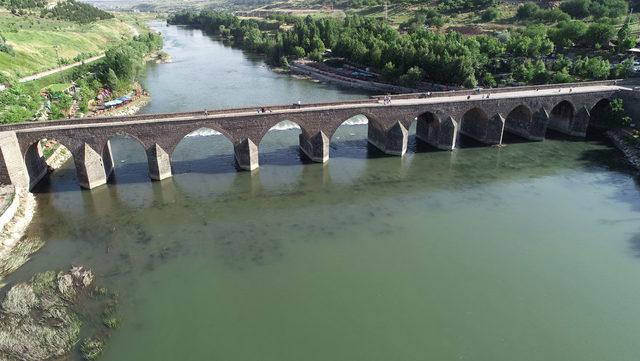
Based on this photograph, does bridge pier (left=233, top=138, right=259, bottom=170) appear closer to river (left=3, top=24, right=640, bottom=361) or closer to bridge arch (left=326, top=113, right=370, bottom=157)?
river (left=3, top=24, right=640, bottom=361)

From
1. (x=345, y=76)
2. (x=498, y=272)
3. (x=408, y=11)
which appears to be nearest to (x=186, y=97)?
(x=345, y=76)

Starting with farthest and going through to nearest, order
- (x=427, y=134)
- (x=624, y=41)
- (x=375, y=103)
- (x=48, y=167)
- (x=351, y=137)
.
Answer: (x=624, y=41) < (x=351, y=137) < (x=427, y=134) < (x=375, y=103) < (x=48, y=167)

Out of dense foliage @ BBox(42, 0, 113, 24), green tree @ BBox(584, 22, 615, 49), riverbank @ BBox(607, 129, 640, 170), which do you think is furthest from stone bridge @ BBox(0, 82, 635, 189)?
dense foliage @ BBox(42, 0, 113, 24)

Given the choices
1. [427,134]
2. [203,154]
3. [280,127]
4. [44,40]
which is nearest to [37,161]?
[203,154]

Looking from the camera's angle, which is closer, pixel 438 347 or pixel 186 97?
pixel 438 347

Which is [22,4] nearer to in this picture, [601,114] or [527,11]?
[527,11]

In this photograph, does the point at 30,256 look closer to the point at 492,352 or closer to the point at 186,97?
the point at 492,352

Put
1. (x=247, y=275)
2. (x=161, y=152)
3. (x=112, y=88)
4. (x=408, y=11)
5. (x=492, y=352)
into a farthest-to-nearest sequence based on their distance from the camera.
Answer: (x=408, y=11) < (x=112, y=88) < (x=161, y=152) < (x=247, y=275) < (x=492, y=352)
